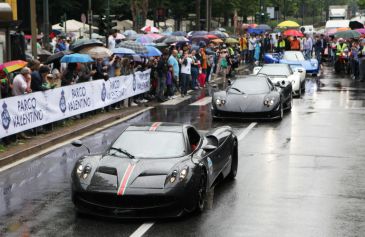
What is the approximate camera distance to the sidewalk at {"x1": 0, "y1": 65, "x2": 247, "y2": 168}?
1410cm

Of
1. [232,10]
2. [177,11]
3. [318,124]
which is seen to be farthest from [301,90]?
[232,10]

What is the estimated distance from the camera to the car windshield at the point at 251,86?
19953 millimetres

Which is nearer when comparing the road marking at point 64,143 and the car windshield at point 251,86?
the road marking at point 64,143

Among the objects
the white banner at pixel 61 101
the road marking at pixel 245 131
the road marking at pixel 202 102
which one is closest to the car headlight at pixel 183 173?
the white banner at pixel 61 101

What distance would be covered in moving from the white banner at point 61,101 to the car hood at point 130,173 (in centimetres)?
550

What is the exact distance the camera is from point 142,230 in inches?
344

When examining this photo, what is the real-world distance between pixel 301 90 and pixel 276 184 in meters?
17.4

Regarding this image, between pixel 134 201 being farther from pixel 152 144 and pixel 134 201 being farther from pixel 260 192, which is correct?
pixel 260 192

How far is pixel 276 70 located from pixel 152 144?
16.2 metres

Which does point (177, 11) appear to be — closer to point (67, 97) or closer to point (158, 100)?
point (158, 100)

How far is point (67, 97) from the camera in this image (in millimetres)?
18078

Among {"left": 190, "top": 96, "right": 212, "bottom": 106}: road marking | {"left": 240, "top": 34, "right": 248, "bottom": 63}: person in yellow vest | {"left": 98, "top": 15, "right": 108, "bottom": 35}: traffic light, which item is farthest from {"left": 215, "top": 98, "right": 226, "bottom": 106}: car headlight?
{"left": 240, "top": 34, "right": 248, "bottom": 63}: person in yellow vest

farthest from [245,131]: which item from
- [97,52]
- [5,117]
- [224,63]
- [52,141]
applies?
[224,63]

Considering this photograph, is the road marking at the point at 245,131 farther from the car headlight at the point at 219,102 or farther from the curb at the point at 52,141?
the curb at the point at 52,141
